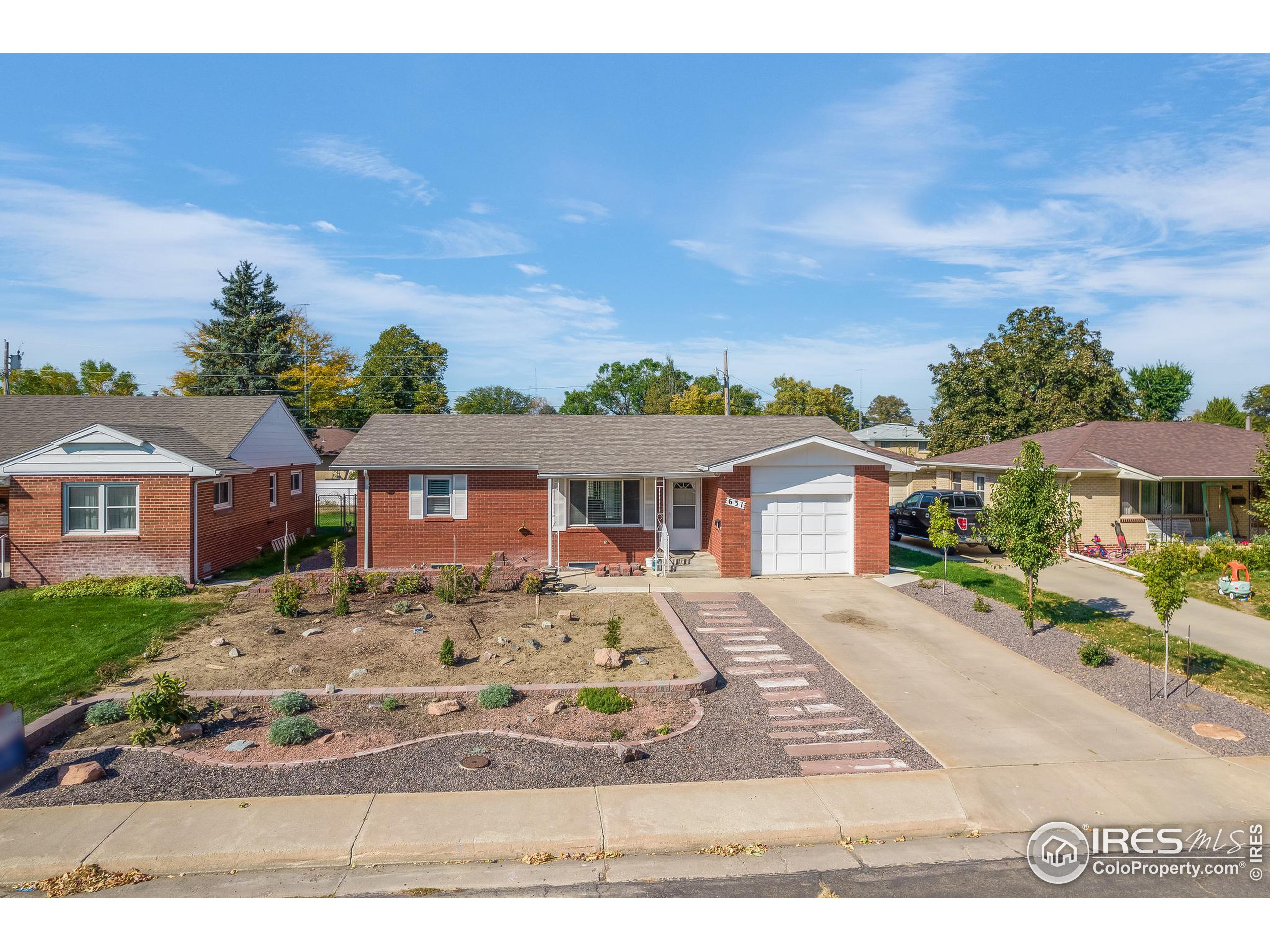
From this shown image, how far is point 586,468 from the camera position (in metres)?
19.2

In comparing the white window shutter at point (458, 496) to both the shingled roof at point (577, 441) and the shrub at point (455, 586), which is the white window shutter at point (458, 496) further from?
the shrub at point (455, 586)

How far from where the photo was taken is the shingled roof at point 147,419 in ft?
63.0

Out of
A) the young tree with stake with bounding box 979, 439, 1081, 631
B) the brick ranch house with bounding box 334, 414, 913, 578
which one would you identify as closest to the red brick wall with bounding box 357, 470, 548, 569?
the brick ranch house with bounding box 334, 414, 913, 578

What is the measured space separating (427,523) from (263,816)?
43.3ft

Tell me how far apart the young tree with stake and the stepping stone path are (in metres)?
4.72

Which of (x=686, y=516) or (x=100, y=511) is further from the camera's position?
(x=686, y=516)

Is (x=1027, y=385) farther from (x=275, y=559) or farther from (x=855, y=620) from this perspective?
(x=275, y=559)

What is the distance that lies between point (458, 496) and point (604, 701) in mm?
11533

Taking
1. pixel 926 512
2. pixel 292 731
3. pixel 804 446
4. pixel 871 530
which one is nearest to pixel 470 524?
pixel 804 446

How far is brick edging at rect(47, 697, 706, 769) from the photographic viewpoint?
7820mm

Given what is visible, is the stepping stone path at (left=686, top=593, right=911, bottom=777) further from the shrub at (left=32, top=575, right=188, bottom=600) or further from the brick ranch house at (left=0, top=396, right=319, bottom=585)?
the brick ranch house at (left=0, top=396, right=319, bottom=585)

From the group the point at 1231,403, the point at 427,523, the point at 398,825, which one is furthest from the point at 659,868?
the point at 1231,403

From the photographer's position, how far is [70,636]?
1273 centimetres

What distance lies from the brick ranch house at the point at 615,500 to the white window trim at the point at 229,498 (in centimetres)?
329
